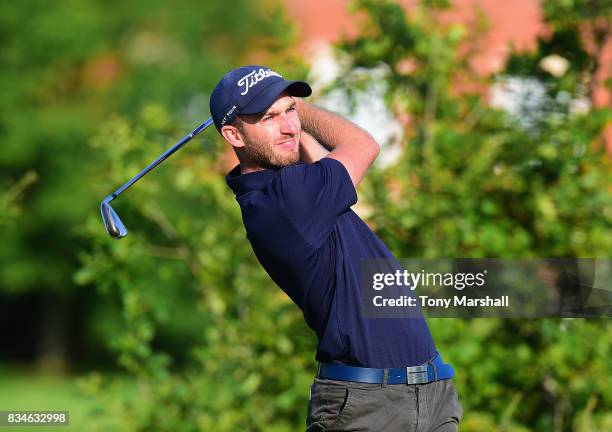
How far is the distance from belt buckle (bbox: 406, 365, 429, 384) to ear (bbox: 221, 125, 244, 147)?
1098 mm

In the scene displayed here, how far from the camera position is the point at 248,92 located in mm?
4328

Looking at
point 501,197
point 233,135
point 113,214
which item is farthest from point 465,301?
point 233,135

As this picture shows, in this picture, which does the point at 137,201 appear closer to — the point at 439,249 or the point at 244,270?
the point at 244,270

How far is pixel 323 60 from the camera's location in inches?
334

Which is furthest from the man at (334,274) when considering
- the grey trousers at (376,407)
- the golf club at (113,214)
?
the golf club at (113,214)

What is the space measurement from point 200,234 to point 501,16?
2.50 metres

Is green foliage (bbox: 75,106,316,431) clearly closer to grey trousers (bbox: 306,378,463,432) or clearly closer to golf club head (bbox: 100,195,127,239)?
golf club head (bbox: 100,195,127,239)

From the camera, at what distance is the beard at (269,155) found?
434 cm

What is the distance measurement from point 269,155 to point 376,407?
3.41 feet

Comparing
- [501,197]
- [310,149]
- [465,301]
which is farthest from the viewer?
[501,197]

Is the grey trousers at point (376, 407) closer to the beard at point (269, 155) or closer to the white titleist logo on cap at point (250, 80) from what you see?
the beard at point (269, 155)

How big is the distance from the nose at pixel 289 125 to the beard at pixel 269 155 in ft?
0.20

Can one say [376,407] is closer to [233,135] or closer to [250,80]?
[233,135]

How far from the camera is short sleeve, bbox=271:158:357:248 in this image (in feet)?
13.5
